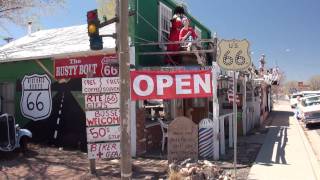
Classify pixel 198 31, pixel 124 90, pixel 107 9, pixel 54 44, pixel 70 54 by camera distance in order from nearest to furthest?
pixel 124 90 < pixel 107 9 < pixel 70 54 < pixel 54 44 < pixel 198 31

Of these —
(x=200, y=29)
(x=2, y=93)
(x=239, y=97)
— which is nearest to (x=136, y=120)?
(x=2, y=93)

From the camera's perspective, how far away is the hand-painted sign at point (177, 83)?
12.2 metres

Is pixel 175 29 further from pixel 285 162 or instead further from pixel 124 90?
pixel 124 90

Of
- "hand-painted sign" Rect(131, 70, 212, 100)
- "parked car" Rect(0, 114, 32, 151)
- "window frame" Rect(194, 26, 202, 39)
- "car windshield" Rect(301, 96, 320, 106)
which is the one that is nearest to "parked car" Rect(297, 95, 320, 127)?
"car windshield" Rect(301, 96, 320, 106)

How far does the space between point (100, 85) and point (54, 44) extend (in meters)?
6.34

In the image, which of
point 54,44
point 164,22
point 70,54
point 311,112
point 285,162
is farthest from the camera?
point 311,112

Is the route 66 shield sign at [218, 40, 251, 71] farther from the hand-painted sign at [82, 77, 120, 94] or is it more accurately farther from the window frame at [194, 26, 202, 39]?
the window frame at [194, 26, 202, 39]

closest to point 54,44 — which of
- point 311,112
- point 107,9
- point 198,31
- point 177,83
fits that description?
point 107,9

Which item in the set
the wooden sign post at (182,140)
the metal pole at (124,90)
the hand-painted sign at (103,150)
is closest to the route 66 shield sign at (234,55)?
the metal pole at (124,90)

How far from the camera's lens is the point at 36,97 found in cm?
1506

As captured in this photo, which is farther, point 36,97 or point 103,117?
point 36,97

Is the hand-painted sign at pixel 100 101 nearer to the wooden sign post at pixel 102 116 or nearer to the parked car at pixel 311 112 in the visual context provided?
the wooden sign post at pixel 102 116

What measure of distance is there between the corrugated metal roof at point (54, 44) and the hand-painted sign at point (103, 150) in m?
3.81

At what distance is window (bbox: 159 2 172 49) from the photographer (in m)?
15.4
